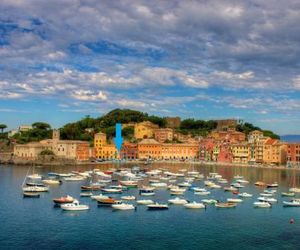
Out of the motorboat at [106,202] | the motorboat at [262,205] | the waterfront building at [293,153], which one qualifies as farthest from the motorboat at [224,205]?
the waterfront building at [293,153]

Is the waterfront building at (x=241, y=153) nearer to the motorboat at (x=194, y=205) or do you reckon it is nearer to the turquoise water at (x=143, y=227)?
the turquoise water at (x=143, y=227)

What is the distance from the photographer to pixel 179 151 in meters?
85.6

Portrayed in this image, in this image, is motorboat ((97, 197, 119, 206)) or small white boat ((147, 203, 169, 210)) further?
motorboat ((97, 197, 119, 206))

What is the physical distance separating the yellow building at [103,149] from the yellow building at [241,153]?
2176 centimetres

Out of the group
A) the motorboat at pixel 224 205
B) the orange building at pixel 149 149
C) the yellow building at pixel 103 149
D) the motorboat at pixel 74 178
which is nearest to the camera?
the motorboat at pixel 224 205

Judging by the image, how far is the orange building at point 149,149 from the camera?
278ft

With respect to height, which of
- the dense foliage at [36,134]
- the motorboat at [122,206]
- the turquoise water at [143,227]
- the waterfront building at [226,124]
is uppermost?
→ the waterfront building at [226,124]

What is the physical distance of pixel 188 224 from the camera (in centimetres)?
2669

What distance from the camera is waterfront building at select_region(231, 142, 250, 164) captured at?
79.1m

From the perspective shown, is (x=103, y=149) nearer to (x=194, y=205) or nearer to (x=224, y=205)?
(x=194, y=205)

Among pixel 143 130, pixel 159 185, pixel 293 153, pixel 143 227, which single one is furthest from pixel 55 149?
pixel 143 227

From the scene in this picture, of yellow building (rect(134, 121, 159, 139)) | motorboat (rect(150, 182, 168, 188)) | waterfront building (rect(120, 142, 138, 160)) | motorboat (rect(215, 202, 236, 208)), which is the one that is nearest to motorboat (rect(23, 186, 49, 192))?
motorboat (rect(150, 182, 168, 188))

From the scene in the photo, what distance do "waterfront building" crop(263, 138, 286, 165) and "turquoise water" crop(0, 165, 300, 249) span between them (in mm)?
42250

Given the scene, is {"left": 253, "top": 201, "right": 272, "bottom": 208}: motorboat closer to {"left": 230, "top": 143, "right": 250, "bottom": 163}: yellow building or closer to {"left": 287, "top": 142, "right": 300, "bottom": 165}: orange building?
{"left": 287, "top": 142, "right": 300, "bottom": 165}: orange building
